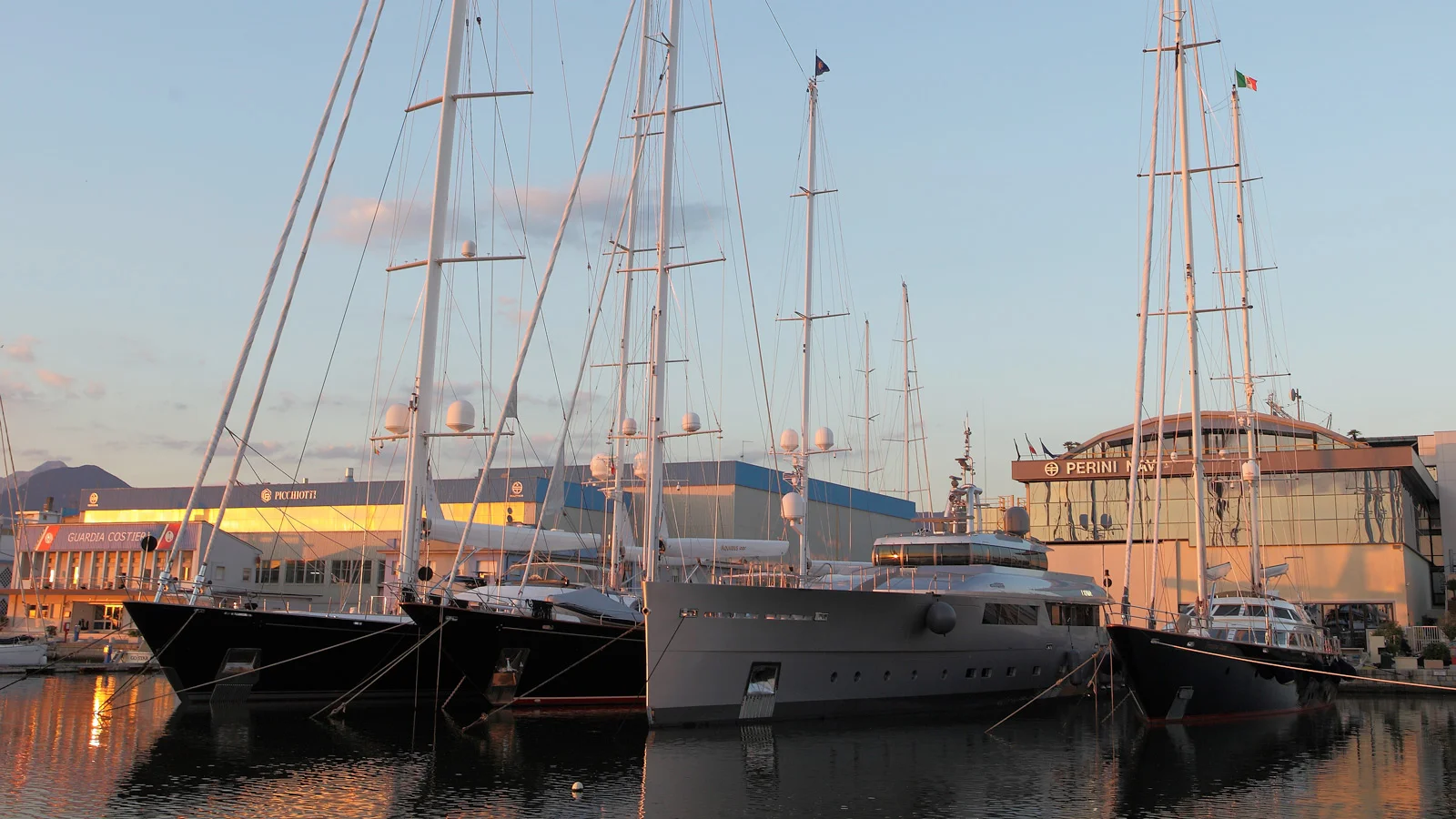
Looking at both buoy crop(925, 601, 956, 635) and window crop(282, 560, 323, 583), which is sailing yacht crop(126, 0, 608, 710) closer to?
buoy crop(925, 601, 956, 635)

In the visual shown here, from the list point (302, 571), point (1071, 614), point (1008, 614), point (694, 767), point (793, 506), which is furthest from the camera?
point (302, 571)

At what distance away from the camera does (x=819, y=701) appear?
84.8 ft

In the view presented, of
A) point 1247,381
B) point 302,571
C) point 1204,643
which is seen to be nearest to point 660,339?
point 1204,643

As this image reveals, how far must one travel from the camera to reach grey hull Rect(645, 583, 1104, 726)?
23469 mm

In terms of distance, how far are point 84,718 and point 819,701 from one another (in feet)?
51.7

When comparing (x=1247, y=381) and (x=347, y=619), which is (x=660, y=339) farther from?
(x=1247, y=381)

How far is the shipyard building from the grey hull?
2637 cm

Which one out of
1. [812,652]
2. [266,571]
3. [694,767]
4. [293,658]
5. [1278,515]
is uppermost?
[1278,515]

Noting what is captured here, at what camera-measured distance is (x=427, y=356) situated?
2553 centimetres

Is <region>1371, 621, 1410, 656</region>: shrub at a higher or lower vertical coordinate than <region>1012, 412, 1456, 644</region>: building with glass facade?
lower

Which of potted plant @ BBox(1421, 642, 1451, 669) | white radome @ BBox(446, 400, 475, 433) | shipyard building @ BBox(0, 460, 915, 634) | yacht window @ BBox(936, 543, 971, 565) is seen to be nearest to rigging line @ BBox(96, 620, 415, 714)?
white radome @ BBox(446, 400, 475, 433)

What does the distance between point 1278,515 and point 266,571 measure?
53677mm

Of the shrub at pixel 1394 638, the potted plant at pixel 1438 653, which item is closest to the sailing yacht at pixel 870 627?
the potted plant at pixel 1438 653

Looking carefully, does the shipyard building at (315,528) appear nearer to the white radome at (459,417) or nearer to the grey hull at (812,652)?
the grey hull at (812,652)
